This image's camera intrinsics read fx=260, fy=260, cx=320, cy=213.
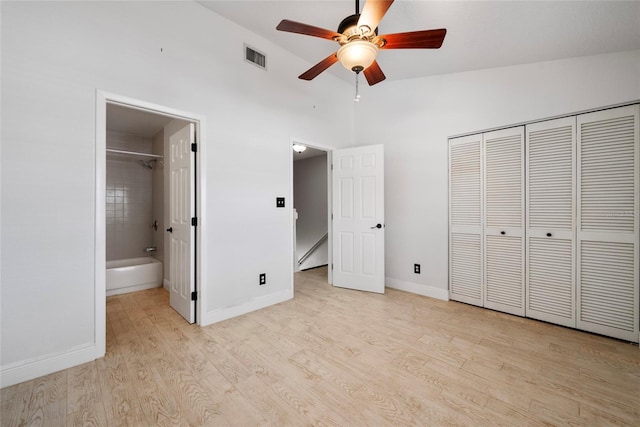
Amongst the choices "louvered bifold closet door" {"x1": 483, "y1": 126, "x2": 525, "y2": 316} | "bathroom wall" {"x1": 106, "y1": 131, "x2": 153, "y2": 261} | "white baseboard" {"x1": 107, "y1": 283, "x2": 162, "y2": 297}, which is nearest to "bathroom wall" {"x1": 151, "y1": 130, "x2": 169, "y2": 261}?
"bathroom wall" {"x1": 106, "y1": 131, "x2": 153, "y2": 261}

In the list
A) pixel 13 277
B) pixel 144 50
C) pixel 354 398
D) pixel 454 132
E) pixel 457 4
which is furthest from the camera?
pixel 454 132

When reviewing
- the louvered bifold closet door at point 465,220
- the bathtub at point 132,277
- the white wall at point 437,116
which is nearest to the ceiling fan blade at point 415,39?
the white wall at point 437,116

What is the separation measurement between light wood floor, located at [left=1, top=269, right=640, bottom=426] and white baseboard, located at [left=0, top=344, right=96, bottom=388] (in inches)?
2.1

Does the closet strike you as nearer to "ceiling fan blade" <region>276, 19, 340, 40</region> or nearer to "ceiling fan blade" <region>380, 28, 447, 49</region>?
"ceiling fan blade" <region>380, 28, 447, 49</region>

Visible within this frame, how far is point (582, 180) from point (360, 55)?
244 centimetres

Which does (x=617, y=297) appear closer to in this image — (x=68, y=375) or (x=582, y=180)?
(x=582, y=180)

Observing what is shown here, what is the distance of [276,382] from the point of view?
68.6 inches

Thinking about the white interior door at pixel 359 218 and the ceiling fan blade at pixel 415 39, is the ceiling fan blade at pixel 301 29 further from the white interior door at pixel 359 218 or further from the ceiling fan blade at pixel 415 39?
the white interior door at pixel 359 218

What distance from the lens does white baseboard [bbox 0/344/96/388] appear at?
5.52 feet

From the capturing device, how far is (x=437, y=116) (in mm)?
3354

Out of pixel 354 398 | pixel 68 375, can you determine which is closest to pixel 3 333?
pixel 68 375

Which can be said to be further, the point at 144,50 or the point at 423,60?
the point at 423,60

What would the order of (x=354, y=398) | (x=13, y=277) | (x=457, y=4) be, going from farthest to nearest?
(x=457, y=4) < (x=13, y=277) < (x=354, y=398)

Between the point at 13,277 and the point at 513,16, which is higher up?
the point at 513,16
